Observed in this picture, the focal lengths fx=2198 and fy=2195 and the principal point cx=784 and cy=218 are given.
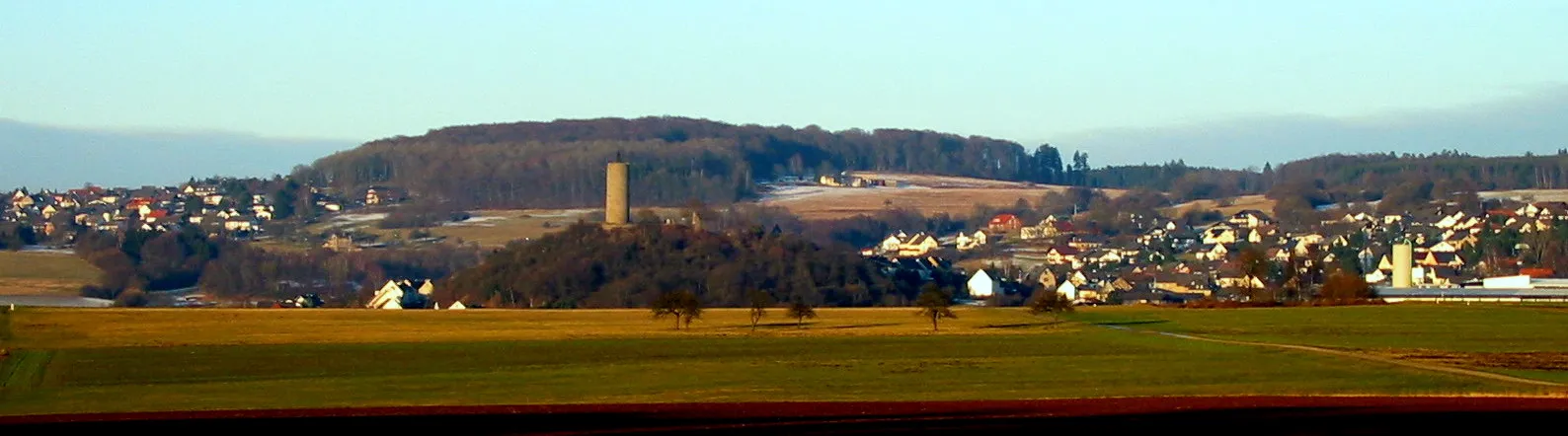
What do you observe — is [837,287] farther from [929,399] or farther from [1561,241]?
[929,399]

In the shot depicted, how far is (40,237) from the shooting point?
174375 mm

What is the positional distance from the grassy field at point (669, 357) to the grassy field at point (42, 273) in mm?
37906

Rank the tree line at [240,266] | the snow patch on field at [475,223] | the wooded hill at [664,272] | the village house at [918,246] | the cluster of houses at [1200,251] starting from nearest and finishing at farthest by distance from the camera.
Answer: the wooded hill at [664,272]
the tree line at [240,266]
the cluster of houses at [1200,251]
the village house at [918,246]
the snow patch on field at [475,223]

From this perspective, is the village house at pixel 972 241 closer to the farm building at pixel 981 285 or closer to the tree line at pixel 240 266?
the tree line at pixel 240 266

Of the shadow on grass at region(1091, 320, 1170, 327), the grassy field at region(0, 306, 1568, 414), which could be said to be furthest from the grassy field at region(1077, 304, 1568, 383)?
→ the grassy field at region(0, 306, 1568, 414)

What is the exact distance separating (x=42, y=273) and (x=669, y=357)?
82.0 meters

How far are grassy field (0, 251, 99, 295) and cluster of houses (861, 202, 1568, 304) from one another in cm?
5000

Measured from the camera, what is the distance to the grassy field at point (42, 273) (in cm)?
12012

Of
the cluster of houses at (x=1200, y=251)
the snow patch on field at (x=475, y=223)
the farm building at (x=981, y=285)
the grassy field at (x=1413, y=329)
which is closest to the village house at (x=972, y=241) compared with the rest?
the cluster of houses at (x=1200, y=251)

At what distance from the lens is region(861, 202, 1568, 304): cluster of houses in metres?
132

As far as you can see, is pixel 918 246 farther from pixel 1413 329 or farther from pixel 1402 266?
pixel 1413 329

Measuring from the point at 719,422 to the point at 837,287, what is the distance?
253 ft

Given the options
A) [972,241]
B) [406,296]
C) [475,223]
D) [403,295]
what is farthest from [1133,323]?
[475,223]

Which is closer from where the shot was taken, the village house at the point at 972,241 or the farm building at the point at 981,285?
the farm building at the point at 981,285
